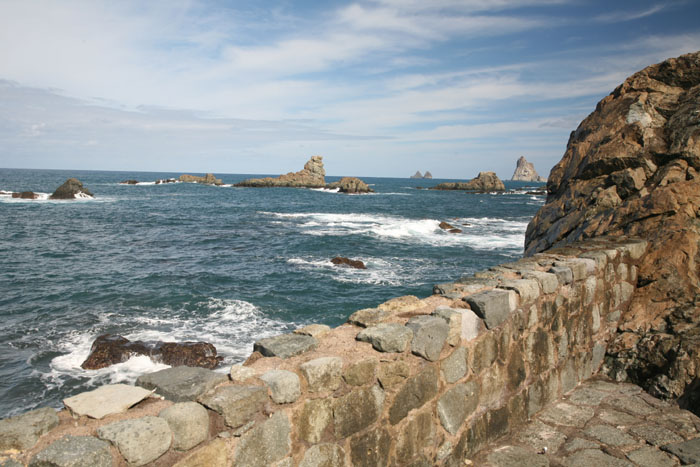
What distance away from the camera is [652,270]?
534 centimetres

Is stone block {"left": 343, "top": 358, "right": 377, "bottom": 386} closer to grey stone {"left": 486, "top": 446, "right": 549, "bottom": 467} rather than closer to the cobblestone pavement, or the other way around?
the cobblestone pavement

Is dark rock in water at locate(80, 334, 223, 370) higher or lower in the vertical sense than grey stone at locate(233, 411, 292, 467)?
lower

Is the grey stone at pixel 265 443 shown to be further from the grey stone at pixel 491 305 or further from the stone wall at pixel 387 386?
the grey stone at pixel 491 305

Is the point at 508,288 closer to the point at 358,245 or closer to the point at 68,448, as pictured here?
the point at 68,448

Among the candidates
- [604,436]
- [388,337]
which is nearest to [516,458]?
[604,436]

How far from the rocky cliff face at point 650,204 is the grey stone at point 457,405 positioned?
219cm

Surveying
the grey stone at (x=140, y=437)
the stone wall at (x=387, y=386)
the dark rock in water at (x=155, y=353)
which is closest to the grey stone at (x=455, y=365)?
the stone wall at (x=387, y=386)

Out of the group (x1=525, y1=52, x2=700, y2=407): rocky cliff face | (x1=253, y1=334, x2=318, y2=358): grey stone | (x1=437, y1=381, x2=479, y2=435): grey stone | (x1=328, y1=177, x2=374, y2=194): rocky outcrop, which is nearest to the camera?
(x1=253, y1=334, x2=318, y2=358): grey stone

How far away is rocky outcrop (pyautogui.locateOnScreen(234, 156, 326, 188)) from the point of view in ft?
325

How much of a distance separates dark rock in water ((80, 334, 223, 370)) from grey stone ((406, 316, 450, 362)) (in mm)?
6448

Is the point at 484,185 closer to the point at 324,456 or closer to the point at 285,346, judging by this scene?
the point at 285,346

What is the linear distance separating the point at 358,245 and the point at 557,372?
19.1m

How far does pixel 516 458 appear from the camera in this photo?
139 inches

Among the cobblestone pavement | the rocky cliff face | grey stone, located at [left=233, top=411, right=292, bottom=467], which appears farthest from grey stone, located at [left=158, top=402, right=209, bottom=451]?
the rocky cliff face
